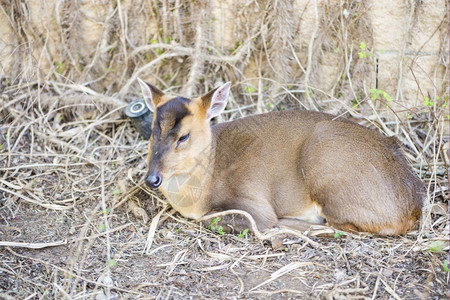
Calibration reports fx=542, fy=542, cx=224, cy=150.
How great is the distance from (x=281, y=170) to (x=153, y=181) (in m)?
1.25

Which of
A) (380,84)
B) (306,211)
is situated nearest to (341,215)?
(306,211)

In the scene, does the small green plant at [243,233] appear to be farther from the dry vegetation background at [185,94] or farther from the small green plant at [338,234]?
the small green plant at [338,234]

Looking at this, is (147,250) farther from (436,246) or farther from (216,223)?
(436,246)

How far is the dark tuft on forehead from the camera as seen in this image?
475 cm

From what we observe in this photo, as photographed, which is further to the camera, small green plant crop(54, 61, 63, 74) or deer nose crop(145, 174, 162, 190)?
small green plant crop(54, 61, 63, 74)

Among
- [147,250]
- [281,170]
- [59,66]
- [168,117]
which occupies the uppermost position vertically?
[168,117]

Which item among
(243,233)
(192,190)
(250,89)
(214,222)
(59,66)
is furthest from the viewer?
(59,66)

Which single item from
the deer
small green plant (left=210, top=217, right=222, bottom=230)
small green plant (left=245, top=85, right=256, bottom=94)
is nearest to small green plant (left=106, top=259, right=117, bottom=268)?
the deer

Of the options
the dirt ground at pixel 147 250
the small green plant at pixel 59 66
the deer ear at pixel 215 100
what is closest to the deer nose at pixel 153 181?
the dirt ground at pixel 147 250

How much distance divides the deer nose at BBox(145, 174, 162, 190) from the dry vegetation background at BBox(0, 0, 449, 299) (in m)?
0.51

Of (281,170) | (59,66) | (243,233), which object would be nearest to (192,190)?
(243,233)

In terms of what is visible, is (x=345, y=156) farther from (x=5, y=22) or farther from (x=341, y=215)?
(x=5, y=22)

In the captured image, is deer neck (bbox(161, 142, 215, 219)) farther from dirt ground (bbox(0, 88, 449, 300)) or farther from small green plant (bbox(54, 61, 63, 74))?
small green plant (bbox(54, 61, 63, 74))

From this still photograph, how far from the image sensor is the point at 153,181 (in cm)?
457
